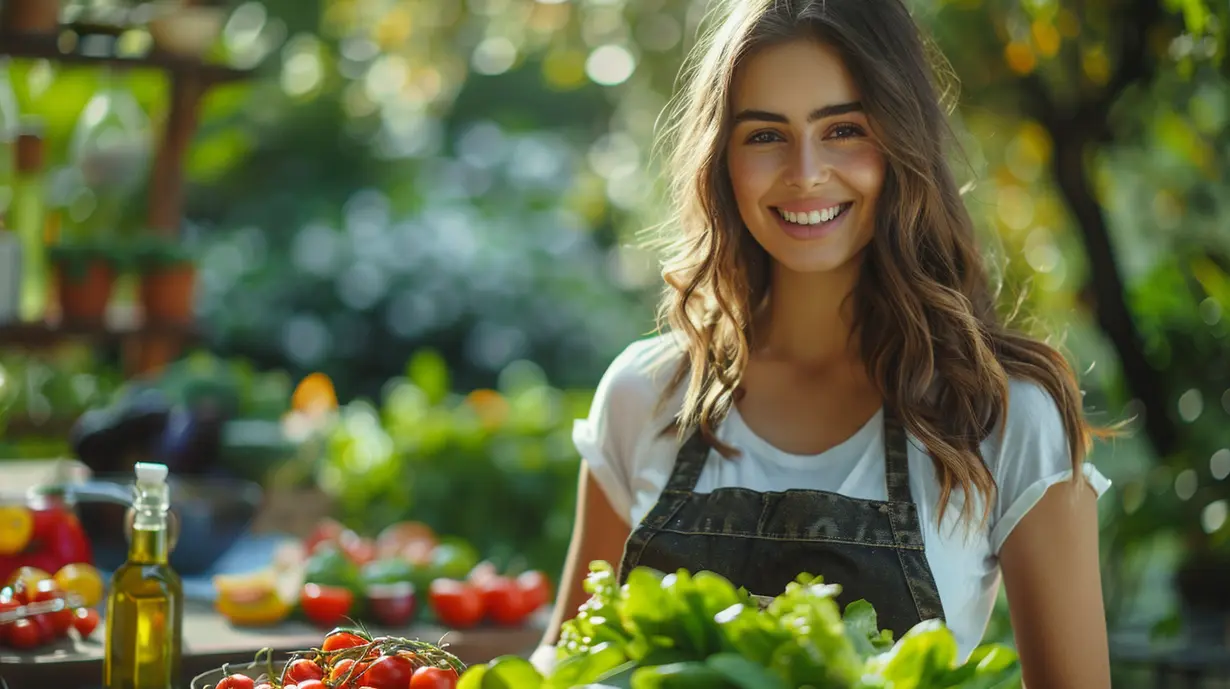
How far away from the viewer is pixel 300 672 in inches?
53.8

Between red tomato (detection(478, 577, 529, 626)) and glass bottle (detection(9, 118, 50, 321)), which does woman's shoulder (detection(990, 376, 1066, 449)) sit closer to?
red tomato (detection(478, 577, 529, 626))

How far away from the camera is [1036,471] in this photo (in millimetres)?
1698

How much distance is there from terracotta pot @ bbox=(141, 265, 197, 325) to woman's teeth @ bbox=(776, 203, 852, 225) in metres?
2.85

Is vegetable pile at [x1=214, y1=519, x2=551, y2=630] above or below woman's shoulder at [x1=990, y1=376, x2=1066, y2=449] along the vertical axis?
below

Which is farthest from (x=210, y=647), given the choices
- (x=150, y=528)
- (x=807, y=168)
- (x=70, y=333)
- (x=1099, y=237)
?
(x=1099, y=237)

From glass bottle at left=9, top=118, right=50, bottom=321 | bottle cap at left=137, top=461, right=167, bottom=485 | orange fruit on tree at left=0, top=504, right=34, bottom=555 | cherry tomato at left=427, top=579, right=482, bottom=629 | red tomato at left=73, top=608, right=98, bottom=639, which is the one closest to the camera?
bottle cap at left=137, top=461, right=167, bottom=485

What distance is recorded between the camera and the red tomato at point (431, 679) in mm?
1305

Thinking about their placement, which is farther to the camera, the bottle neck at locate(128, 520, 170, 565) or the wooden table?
the wooden table

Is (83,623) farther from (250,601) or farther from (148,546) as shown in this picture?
(148,546)

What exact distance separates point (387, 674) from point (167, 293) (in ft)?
10.2

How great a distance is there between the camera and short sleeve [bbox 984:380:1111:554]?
1.70 m

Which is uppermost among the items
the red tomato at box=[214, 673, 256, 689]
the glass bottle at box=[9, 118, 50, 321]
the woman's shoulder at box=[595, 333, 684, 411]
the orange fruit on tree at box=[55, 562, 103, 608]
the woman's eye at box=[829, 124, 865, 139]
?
the glass bottle at box=[9, 118, 50, 321]

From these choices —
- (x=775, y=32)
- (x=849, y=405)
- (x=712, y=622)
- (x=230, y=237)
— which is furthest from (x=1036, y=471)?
(x=230, y=237)

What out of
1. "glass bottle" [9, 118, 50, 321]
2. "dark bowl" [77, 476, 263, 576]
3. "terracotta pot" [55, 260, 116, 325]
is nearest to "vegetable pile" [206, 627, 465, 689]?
"dark bowl" [77, 476, 263, 576]
